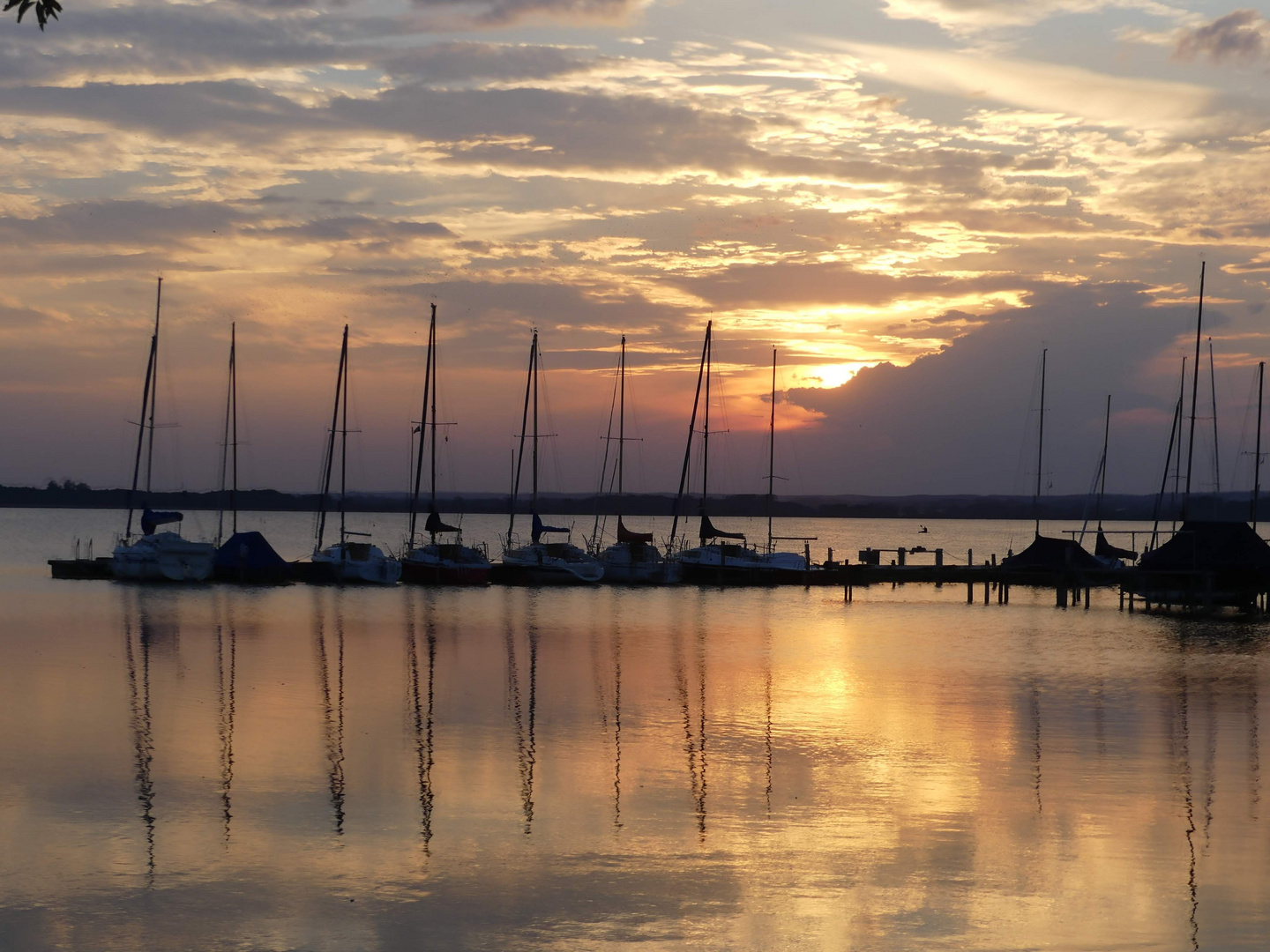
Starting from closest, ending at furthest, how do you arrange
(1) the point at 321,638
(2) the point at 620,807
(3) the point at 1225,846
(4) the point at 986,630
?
(3) the point at 1225,846 < (2) the point at 620,807 < (1) the point at 321,638 < (4) the point at 986,630

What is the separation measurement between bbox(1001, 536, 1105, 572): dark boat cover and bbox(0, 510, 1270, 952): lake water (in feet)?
86.9

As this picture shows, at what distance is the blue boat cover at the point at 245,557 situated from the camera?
7100 cm

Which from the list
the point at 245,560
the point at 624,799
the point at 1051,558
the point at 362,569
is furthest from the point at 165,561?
the point at 624,799

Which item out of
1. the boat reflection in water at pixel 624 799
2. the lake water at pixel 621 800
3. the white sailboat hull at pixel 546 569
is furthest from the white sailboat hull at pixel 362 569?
the boat reflection in water at pixel 624 799

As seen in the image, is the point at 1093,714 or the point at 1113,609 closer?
the point at 1093,714

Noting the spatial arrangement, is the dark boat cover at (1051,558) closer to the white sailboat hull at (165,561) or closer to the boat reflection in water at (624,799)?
the boat reflection in water at (624,799)

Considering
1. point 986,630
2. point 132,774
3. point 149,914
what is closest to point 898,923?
point 149,914

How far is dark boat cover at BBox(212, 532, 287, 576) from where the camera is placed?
7106cm

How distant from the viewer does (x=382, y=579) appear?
71062 millimetres

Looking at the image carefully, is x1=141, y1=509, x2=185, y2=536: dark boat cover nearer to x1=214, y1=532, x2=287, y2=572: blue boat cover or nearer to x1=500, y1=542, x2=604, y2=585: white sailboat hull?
x1=214, y1=532, x2=287, y2=572: blue boat cover

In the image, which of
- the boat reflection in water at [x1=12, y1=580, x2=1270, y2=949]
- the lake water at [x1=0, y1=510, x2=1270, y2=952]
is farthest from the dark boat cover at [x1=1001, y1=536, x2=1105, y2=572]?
the boat reflection in water at [x1=12, y1=580, x2=1270, y2=949]

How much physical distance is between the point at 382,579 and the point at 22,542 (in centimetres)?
8889

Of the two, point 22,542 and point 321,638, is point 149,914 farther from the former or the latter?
point 22,542

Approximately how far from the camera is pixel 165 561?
7012cm
